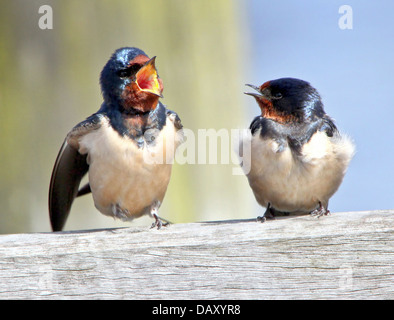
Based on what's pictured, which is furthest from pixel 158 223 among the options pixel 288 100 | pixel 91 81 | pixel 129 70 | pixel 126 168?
pixel 288 100

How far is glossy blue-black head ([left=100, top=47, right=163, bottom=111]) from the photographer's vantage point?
8.99 ft

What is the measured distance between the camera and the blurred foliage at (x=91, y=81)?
258cm

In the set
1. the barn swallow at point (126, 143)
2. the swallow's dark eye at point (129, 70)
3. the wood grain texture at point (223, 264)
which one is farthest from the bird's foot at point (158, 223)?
the swallow's dark eye at point (129, 70)

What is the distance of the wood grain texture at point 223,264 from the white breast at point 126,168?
2.49ft

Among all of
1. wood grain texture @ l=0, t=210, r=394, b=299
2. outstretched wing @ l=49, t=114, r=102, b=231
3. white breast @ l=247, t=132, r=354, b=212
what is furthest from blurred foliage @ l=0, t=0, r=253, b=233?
wood grain texture @ l=0, t=210, r=394, b=299

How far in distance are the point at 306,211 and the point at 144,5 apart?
1.08 metres

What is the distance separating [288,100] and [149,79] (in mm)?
586

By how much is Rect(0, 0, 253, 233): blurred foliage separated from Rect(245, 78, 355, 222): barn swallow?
0.14 meters

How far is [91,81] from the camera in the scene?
2686 millimetres

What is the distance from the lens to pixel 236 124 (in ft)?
9.40

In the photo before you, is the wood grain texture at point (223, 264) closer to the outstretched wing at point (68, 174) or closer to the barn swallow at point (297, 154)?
the outstretched wing at point (68, 174)

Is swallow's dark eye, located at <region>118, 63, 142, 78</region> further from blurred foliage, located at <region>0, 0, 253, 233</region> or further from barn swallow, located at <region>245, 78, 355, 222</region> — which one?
barn swallow, located at <region>245, 78, 355, 222</region>

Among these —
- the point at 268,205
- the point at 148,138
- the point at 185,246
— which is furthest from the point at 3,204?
the point at 268,205
